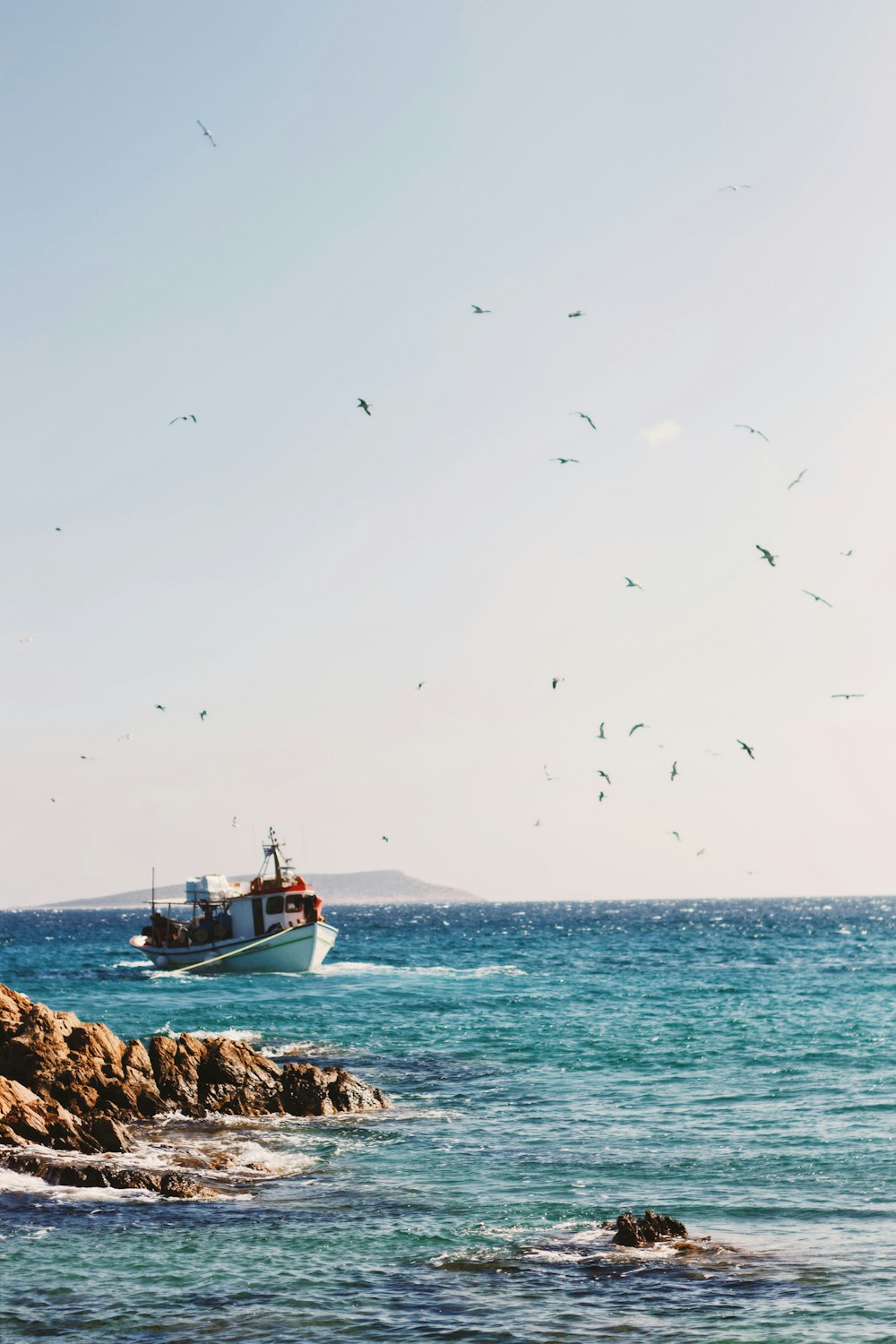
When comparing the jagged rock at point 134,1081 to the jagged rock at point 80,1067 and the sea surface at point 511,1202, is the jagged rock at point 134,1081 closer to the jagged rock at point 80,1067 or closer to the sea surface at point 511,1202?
the jagged rock at point 80,1067

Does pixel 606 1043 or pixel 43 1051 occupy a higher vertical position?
pixel 43 1051

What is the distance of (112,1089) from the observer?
75.2 feet

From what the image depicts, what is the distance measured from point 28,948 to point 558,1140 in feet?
304

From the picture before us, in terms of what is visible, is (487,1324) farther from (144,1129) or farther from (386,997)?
(386,997)

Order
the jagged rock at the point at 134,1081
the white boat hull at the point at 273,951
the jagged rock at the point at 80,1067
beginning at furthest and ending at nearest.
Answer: the white boat hull at the point at 273,951 < the jagged rock at the point at 80,1067 < the jagged rock at the point at 134,1081

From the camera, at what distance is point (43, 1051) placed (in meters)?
22.6

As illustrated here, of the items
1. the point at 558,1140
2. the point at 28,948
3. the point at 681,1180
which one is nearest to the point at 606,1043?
the point at 558,1140

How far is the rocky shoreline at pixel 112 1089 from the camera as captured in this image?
19688mm

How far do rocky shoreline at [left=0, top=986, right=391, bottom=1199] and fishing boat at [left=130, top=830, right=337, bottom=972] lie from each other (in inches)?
1313

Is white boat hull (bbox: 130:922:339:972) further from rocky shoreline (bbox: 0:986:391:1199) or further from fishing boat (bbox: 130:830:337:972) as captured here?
rocky shoreline (bbox: 0:986:391:1199)

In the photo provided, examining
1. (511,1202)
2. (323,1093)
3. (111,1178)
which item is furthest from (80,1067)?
(511,1202)

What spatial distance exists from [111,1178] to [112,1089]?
561 cm

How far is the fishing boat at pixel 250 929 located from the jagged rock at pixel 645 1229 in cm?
4548

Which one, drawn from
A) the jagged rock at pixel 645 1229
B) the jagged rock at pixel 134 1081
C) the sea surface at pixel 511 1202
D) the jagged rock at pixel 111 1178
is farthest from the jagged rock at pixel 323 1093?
the jagged rock at pixel 645 1229
